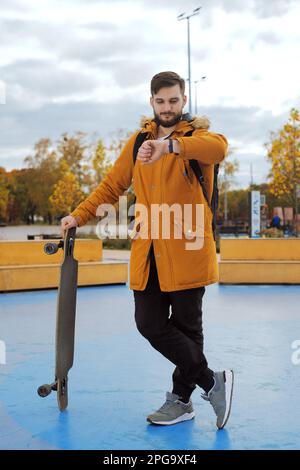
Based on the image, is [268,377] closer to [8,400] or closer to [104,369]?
[104,369]

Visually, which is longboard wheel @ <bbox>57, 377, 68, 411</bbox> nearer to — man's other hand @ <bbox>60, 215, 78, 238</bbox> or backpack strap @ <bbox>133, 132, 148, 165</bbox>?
man's other hand @ <bbox>60, 215, 78, 238</bbox>

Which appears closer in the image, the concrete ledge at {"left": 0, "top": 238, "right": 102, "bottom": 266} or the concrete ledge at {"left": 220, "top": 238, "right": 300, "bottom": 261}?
the concrete ledge at {"left": 0, "top": 238, "right": 102, "bottom": 266}

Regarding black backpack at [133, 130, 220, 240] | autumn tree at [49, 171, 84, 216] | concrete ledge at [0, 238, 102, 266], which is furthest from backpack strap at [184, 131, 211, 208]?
autumn tree at [49, 171, 84, 216]

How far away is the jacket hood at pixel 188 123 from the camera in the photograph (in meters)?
3.33

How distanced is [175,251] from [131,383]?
1431mm

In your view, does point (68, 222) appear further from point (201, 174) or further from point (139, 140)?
point (201, 174)

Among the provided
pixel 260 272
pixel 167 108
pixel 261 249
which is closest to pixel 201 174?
pixel 167 108

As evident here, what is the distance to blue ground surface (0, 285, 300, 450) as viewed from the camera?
3.30 meters

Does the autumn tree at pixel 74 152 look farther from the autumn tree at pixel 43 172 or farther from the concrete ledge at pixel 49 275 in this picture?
the concrete ledge at pixel 49 275

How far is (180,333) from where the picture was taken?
338 centimetres

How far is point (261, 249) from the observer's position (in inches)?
439

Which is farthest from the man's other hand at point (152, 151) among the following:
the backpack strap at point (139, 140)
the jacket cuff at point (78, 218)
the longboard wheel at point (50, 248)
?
the longboard wheel at point (50, 248)
